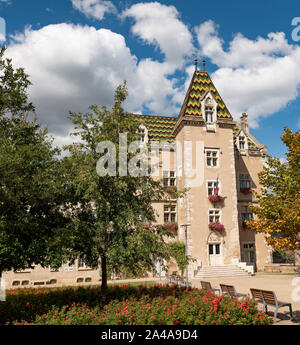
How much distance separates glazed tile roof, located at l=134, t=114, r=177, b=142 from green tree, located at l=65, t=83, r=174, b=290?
20.6 meters

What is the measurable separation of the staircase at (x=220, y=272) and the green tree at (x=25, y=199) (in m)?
17.4

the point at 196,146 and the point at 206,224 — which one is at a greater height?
the point at 196,146

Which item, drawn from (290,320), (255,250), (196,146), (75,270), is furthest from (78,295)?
(255,250)

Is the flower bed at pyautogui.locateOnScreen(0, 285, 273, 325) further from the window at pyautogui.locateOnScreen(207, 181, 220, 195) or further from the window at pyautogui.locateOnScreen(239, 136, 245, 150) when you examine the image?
the window at pyautogui.locateOnScreen(239, 136, 245, 150)

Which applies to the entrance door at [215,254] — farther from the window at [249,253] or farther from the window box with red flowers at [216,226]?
the window at [249,253]

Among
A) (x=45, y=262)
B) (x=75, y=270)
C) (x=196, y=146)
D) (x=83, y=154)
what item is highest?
(x=196, y=146)

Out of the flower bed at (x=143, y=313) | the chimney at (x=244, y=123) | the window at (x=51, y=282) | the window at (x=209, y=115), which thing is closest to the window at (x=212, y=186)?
the window at (x=209, y=115)

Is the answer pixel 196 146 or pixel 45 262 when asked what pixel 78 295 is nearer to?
pixel 45 262

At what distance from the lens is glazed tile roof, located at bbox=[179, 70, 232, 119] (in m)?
28.9

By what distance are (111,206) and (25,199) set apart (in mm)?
2859

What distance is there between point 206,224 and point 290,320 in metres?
16.8

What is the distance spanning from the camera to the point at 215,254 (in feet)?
86.4

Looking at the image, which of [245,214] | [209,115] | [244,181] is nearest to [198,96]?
[209,115]
